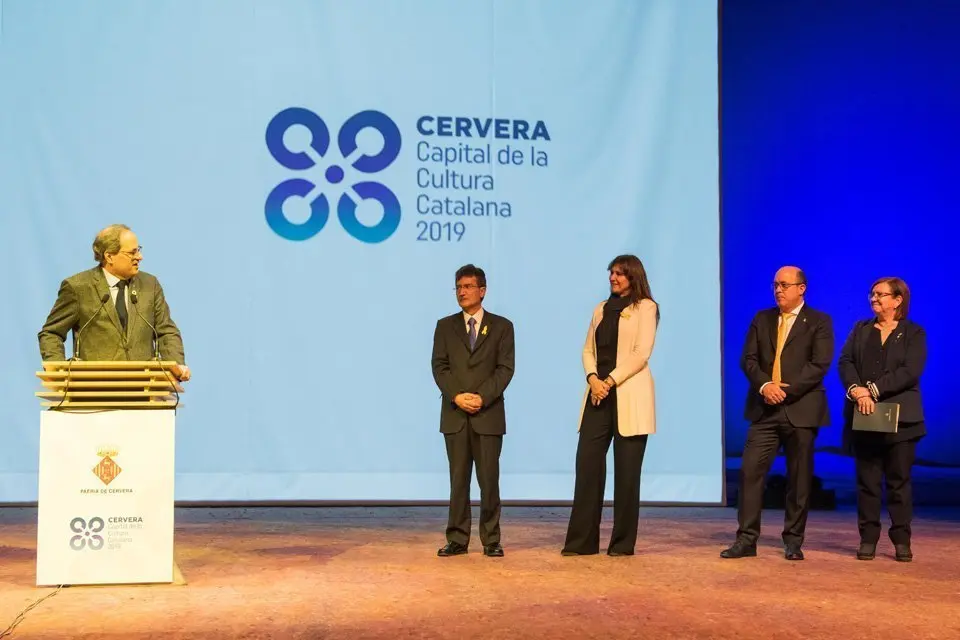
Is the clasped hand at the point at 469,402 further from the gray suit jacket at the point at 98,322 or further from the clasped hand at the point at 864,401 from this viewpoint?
the clasped hand at the point at 864,401

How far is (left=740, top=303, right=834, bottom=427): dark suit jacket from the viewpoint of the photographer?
520 cm

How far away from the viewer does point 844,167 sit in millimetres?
8734

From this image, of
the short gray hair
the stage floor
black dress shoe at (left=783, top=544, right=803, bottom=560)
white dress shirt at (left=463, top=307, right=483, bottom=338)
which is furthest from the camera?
white dress shirt at (left=463, top=307, right=483, bottom=338)

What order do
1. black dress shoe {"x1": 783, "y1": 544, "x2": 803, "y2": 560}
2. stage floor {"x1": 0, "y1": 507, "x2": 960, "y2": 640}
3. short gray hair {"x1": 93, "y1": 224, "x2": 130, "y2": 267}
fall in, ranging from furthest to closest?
1. black dress shoe {"x1": 783, "y1": 544, "x2": 803, "y2": 560}
2. short gray hair {"x1": 93, "y1": 224, "x2": 130, "y2": 267}
3. stage floor {"x1": 0, "y1": 507, "x2": 960, "y2": 640}

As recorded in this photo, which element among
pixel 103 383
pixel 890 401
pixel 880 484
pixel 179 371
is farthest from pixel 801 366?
pixel 103 383

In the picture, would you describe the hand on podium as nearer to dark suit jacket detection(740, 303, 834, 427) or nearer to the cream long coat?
the cream long coat

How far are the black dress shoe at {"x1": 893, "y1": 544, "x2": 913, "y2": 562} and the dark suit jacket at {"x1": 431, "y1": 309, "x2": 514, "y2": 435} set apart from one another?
1.94m

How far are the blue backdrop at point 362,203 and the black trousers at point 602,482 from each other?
1.60m

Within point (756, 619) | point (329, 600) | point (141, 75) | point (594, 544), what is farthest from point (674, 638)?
point (141, 75)

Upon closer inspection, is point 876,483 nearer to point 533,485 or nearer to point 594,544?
point 594,544

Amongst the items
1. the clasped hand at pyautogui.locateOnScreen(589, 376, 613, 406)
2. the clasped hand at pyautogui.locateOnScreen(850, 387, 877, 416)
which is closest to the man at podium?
the clasped hand at pyautogui.locateOnScreen(589, 376, 613, 406)

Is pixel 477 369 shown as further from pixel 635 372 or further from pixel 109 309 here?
pixel 109 309

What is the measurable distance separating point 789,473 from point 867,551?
50 centimetres

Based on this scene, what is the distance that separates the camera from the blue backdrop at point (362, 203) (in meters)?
6.60
